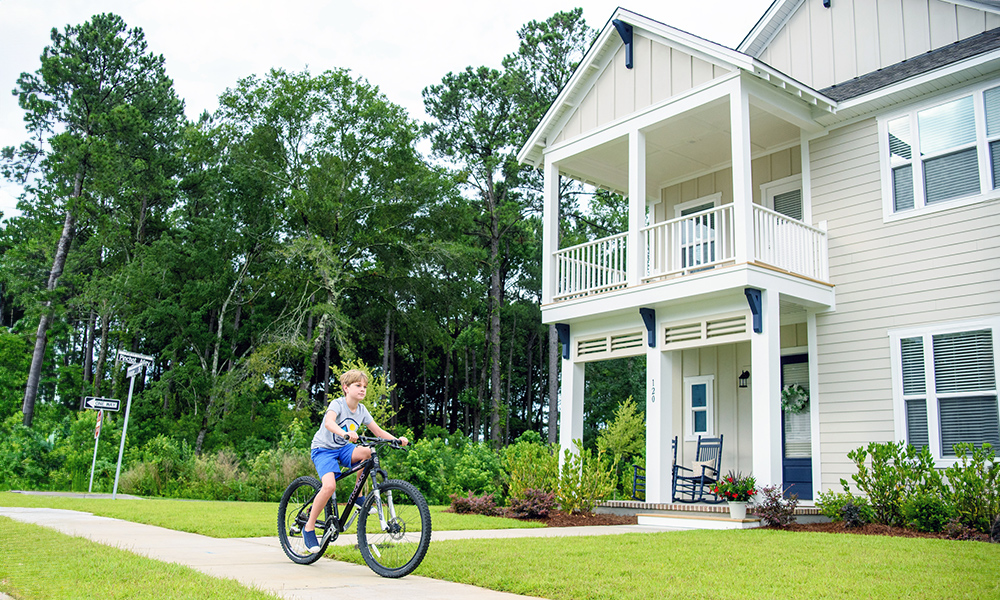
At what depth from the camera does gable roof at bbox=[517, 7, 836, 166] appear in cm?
1083

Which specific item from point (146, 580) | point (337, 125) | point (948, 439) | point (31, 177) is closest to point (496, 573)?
point (146, 580)

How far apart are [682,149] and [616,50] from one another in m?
2.14

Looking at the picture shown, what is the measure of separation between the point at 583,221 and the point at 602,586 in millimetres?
28685

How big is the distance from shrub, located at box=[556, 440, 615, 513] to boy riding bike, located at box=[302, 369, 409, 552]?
20.2ft

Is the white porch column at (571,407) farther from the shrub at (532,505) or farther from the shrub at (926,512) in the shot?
the shrub at (926,512)

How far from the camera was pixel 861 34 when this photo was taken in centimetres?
1313

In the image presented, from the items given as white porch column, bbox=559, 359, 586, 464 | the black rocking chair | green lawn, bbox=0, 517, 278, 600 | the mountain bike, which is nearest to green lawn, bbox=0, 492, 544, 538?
green lawn, bbox=0, 517, 278, 600

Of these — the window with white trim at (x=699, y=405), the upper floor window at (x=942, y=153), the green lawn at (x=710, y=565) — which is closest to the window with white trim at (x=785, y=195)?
the upper floor window at (x=942, y=153)

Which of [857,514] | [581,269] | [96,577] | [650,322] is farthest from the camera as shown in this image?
[581,269]

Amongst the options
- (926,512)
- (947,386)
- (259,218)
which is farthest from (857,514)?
(259,218)

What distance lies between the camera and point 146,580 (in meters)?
4.33

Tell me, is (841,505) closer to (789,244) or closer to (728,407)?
(728,407)

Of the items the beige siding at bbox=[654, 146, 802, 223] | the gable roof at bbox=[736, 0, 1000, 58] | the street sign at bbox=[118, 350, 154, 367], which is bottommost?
the street sign at bbox=[118, 350, 154, 367]

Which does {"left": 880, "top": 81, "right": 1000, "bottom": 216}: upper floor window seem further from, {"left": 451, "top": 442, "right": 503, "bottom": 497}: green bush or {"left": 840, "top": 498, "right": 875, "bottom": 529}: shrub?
{"left": 451, "top": 442, "right": 503, "bottom": 497}: green bush
